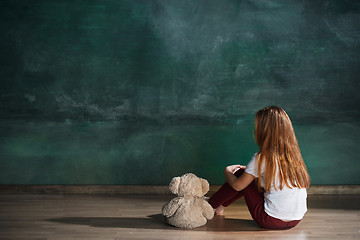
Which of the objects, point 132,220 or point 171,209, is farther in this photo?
point 132,220

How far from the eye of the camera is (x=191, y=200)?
2498 mm

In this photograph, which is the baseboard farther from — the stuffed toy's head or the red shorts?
the red shorts

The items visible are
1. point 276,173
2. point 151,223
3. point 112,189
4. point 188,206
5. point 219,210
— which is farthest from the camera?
point 112,189

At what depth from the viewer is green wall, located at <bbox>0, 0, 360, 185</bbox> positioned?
334 cm

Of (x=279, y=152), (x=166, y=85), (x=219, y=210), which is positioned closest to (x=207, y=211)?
(x=219, y=210)

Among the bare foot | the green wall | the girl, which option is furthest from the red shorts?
the green wall

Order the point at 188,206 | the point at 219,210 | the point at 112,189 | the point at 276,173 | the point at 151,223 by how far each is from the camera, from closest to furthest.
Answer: the point at 276,173 → the point at 188,206 → the point at 151,223 → the point at 219,210 → the point at 112,189

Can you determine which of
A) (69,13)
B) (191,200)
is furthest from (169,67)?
(191,200)

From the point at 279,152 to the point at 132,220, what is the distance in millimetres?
1043

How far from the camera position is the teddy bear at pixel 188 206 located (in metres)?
2.45

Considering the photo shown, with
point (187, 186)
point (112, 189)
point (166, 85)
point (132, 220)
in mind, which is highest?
point (166, 85)

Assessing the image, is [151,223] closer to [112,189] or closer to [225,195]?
[225,195]

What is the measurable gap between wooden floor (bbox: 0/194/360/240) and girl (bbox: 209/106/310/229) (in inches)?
5.3

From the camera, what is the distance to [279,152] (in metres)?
2.35
